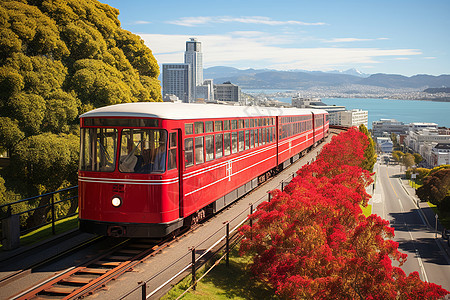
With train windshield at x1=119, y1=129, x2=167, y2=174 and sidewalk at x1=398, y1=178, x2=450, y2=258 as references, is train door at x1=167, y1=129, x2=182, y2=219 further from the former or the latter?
sidewalk at x1=398, y1=178, x2=450, y2=258

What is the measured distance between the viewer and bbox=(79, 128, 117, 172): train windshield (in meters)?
9.55

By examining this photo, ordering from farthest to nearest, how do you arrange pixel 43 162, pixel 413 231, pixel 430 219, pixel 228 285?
1. pixel 430 219
2. pixel 413 231
3. pixel 43 162
4. pixel 228 285

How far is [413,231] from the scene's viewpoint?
190 ft

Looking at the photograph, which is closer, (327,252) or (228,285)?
(327,252)

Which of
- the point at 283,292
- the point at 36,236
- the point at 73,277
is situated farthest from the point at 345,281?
the point at 36,236

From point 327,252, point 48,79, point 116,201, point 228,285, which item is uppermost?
point 48,79

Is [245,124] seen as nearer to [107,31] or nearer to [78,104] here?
[78,104]

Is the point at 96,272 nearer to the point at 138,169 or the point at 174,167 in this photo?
the point at 138,169

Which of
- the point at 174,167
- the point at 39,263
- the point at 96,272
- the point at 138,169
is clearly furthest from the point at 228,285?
the point at 39,263

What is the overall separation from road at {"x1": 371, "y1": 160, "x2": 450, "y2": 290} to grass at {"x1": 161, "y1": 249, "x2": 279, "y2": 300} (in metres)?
31.3

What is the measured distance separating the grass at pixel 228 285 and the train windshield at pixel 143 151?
2490 millimetres

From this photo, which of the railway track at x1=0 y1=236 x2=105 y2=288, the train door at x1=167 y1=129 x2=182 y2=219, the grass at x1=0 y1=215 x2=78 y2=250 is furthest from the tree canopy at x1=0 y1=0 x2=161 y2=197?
the train door at x1=167 y1=129 x2=182 y2=219

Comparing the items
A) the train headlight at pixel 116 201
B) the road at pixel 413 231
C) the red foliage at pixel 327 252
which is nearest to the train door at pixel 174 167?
the train headlight at pixel 116 201

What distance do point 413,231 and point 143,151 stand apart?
185 ft
